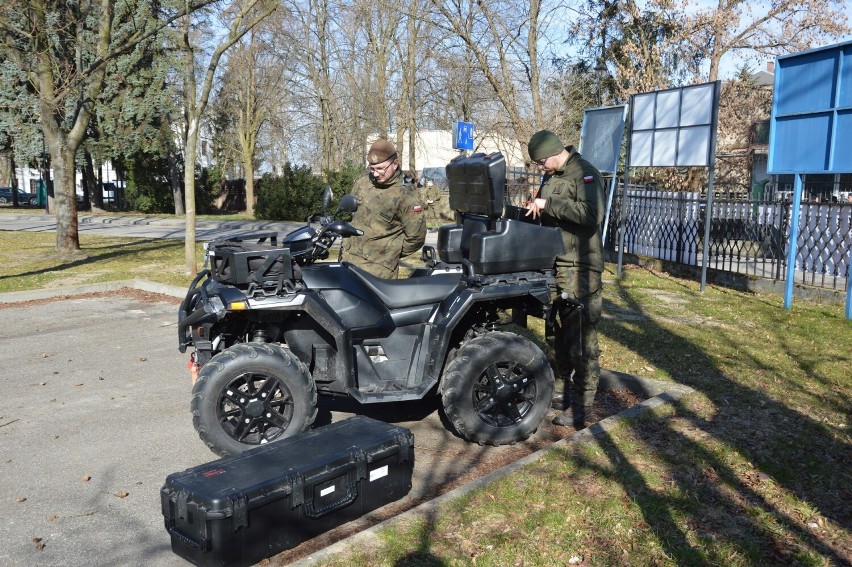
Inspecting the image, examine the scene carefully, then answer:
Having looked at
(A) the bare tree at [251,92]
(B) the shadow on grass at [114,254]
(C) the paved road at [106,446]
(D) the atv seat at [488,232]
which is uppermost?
(A) the bare tree at [251,92]

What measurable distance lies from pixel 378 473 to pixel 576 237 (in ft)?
7.76

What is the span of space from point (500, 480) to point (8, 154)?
4060 cm

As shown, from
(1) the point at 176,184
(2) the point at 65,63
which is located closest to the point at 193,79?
(2) the point at 65,63

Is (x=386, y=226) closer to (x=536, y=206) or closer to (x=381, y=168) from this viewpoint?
(x=381, y=168)

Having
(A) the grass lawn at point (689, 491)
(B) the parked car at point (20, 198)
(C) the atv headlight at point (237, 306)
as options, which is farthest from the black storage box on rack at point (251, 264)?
(B) the parked car at point (20, 198)

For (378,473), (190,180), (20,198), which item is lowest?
(378,473)

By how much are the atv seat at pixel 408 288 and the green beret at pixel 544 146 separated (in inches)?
42.0

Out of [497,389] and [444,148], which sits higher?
[444,148]

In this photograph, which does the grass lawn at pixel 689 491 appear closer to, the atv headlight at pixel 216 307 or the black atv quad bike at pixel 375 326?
the black atv quad bike at pixel 375 326

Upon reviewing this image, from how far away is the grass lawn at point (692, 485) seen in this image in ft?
12.3

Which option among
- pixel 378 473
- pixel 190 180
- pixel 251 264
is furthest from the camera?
pixel 190 180

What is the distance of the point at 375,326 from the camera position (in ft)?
16.5

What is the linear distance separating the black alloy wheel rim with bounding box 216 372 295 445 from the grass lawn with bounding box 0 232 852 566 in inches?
45.8

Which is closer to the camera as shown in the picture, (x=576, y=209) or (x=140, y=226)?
(x=576, y=209)
